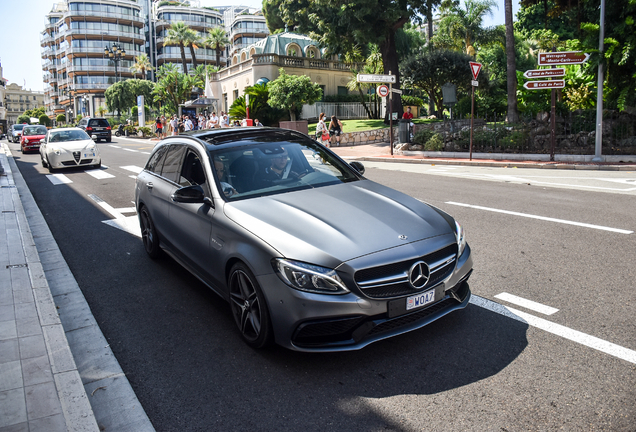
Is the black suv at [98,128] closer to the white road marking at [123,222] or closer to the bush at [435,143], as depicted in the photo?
the bush at [435,143]

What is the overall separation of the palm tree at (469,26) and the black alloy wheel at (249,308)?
44760 millimetres

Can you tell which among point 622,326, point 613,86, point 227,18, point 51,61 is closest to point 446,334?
point 622,326

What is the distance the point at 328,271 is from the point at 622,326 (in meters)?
2.43

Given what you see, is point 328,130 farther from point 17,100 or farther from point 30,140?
point 17,100

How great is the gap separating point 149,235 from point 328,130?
18.0 m

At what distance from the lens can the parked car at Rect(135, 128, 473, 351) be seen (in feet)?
10.9

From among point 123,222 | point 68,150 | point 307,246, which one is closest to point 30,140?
point 68,150

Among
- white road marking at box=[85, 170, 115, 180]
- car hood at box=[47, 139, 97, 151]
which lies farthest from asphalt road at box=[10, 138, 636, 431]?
car hood at box=[47, 139, 97, 151]

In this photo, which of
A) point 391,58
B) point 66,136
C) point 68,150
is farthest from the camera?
point 391,58

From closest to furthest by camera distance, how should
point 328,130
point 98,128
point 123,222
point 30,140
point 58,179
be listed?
point 123,222
point 58,179
point 328,130
point 30,140
point 98,128

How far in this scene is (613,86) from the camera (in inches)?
669

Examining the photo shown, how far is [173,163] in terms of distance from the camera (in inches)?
217

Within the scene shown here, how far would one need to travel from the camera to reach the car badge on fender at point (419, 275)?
3.45m

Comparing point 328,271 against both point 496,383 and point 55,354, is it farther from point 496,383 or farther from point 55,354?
point 55,354
